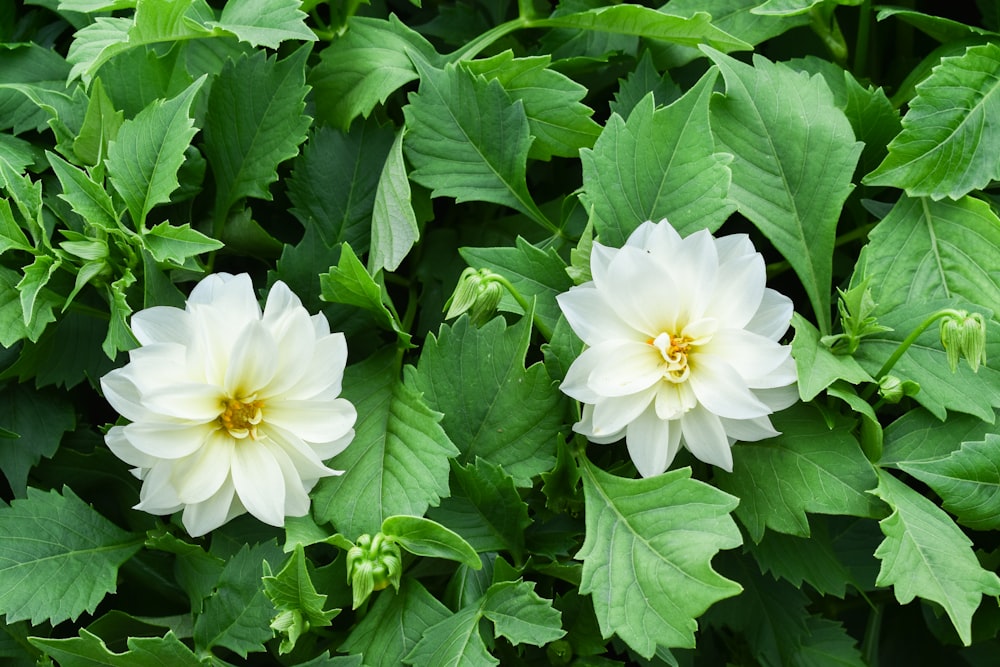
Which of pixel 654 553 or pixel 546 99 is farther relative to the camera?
pixel 546 99

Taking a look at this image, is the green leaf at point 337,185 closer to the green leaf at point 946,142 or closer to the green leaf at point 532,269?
the green leaf at point 532,269

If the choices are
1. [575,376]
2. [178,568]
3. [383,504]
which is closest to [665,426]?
[575,376]

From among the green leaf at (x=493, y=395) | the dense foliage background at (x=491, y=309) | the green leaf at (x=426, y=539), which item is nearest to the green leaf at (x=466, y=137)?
the dense foliage background at (x=491, y=309)

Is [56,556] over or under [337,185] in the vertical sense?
under

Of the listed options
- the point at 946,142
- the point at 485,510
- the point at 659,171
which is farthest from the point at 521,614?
the point at 946,142

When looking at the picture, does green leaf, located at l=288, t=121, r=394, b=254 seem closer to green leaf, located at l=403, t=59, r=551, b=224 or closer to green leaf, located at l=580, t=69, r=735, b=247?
green leaf, located at l=403, t=59, r=551, b=224

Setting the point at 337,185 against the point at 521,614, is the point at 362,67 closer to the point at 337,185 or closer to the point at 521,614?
the point at 337,185
